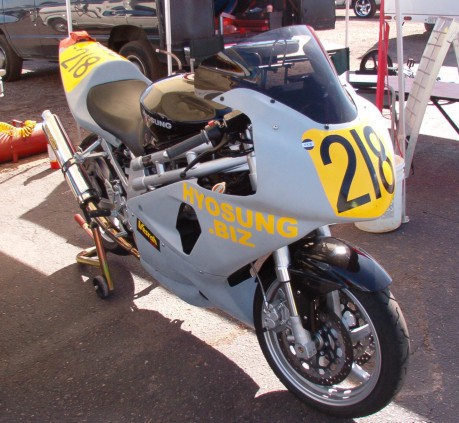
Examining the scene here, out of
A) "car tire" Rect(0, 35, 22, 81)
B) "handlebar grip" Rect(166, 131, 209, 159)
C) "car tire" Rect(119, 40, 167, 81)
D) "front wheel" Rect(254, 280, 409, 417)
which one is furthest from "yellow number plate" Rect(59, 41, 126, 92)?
"car tire" Rect(0, 35, 22, 81)

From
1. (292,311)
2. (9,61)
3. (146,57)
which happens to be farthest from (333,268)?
(9,61)

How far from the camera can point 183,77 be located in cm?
261

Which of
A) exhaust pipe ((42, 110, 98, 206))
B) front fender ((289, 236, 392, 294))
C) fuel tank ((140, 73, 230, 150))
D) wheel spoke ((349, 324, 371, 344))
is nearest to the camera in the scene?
front fender ((289, 236, 392, 294))

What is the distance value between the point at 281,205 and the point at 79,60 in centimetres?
203

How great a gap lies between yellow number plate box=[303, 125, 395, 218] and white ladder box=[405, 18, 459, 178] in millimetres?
2491

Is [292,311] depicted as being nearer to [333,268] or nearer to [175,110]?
[333,268]

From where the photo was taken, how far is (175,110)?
8.01ft

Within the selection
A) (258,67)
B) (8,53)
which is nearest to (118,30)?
(8,53)

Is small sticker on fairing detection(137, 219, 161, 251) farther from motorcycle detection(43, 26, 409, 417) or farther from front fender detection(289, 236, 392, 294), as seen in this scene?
front fender detection(289, 236, 392, 294)

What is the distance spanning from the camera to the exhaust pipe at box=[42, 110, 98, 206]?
10.6 feet

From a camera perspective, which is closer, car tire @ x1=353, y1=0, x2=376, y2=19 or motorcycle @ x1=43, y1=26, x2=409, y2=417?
motorcycle @ x1=43, y1=26, x2=409, y2=417

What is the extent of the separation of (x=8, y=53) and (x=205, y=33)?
4.03 m

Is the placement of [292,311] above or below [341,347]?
above

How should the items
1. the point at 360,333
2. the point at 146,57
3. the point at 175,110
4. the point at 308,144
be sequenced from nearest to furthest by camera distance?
1. the point at 308,144
2. the point at 360,333
3. the point at 175,110
4. the point at 146,57
